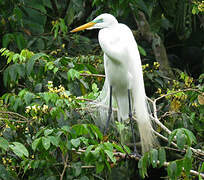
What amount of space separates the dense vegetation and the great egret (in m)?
0.10

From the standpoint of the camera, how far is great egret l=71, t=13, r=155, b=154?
311 centimetres

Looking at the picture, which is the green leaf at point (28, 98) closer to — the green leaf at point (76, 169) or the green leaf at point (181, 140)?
the green leaf at point (76, 169)

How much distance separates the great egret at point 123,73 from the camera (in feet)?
10.2

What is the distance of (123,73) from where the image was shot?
3311 mm

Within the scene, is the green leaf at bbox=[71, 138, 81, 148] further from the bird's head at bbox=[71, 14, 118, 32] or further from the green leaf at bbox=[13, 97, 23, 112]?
the bird's head at bbox=[71, 14, 118, 32]

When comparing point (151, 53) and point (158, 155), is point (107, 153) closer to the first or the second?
point (158, 155)

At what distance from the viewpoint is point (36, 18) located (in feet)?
15.4

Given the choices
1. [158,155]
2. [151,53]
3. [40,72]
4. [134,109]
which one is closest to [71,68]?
[40,72]

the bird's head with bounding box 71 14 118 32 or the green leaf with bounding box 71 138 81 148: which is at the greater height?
the bird's head with bounding box 71 14 118 32

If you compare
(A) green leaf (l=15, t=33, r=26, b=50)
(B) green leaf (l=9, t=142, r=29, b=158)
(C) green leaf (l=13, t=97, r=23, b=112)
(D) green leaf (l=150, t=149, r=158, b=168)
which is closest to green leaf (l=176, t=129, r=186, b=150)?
(D) green leaf (l=150, t=149, r=158, b=168)

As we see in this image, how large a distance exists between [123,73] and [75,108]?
0.74m

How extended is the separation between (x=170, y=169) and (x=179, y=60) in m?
3.71

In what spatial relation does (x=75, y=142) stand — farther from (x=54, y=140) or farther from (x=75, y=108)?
(x=75, y=108)

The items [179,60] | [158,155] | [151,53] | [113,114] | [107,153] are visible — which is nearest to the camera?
[107,153]
